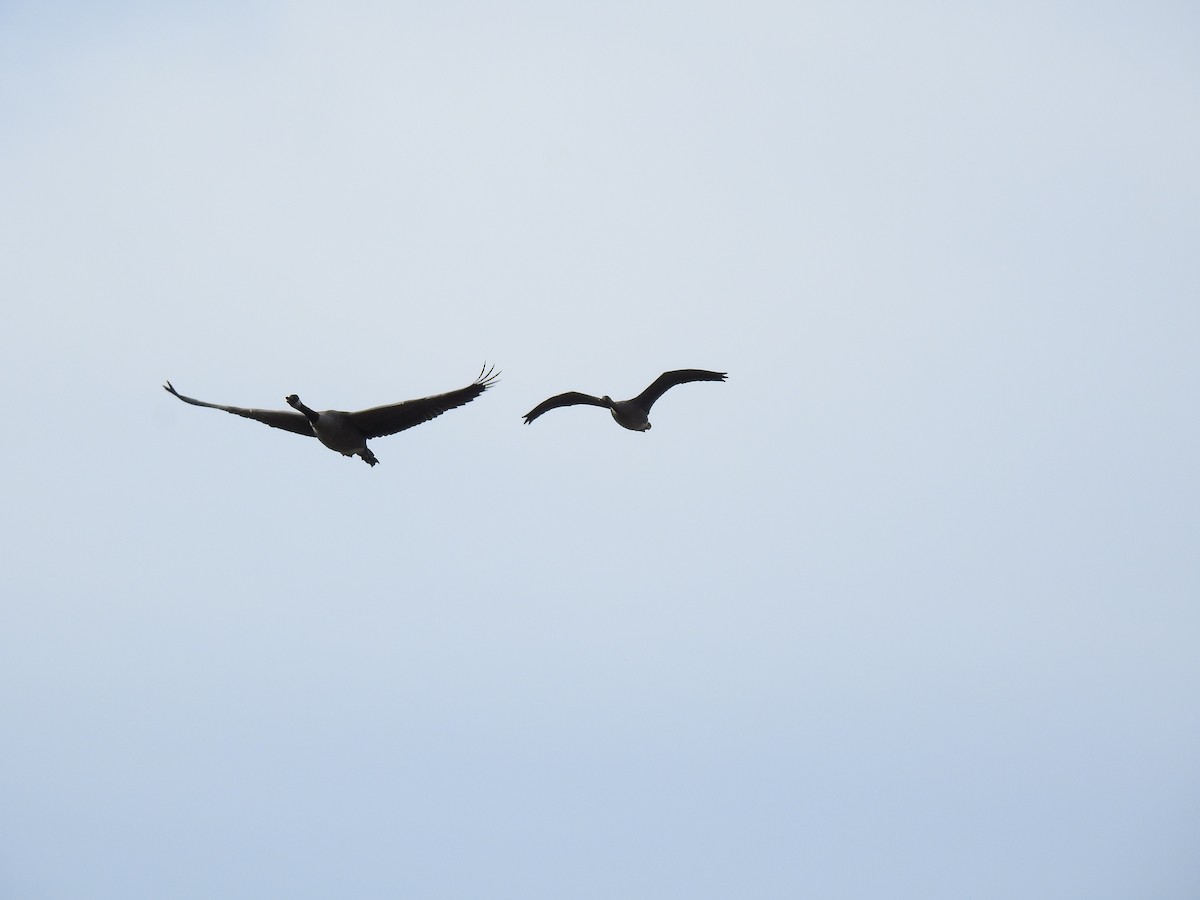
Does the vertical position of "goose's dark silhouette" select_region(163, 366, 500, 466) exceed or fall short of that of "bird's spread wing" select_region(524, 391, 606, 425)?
it falls short

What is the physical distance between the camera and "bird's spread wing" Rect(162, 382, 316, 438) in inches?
835

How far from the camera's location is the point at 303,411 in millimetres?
20219

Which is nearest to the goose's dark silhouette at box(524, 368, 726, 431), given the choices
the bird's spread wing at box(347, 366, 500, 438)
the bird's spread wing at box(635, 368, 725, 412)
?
the bird's spread wing at box(635, 368, 725, 412)

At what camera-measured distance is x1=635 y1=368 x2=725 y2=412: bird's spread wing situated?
24.2 metres

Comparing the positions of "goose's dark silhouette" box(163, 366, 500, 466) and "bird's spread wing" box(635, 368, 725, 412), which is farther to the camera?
"bird's spread wing" box(635, 368, 725, 412)

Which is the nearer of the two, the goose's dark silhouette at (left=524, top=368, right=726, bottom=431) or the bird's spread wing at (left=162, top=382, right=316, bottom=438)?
the bird's spread wing at (left=162, top=382, right=316, bottom=438)

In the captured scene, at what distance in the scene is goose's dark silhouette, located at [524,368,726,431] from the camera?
24.3 metres

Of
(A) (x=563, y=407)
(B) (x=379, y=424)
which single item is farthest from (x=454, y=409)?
(A) (x=563, y=407)

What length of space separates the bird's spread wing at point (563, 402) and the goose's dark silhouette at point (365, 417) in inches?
171

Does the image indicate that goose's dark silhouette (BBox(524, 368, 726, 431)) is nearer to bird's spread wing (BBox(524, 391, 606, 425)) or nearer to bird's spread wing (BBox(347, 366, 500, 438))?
bird's spread wing (BBox(524, 391, 606, 425))

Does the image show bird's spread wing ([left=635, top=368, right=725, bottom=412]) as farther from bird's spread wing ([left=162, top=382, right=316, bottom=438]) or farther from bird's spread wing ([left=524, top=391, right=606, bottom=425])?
bird's spread wing ([left=162, top=382, right=316, bottom=438])

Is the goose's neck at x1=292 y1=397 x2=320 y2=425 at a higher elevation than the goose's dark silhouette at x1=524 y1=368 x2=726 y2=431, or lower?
lower

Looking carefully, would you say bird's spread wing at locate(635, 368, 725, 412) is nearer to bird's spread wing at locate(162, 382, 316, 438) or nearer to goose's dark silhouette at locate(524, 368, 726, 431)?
goose's dark silhouette at locate(524, 368, 726, 431)

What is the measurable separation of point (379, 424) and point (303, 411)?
1.36 meters
